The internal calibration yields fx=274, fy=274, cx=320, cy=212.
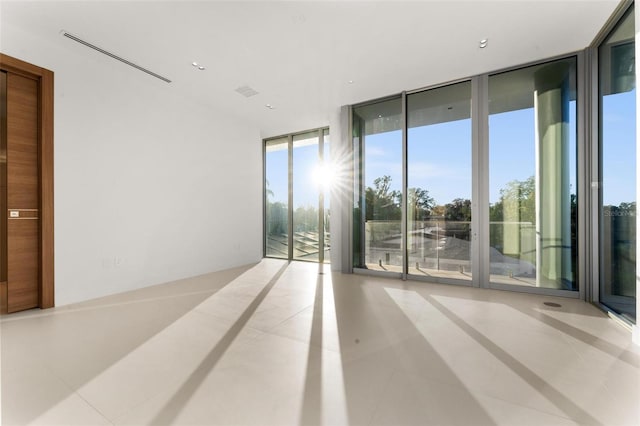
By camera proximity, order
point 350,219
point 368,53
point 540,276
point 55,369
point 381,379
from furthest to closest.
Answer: point 350,219 < point 540,276 < point 368,53 < point 55,369 < point 381,379

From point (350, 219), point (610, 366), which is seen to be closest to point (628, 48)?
point (610, 366)

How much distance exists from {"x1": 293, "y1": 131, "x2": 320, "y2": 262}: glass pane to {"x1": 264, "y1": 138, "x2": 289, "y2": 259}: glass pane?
0.98ft

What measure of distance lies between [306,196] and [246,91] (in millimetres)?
3334

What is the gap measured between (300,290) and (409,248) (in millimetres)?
2319

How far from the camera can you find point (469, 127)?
4.87 metres

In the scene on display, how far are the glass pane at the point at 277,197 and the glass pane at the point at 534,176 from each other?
5256 mm

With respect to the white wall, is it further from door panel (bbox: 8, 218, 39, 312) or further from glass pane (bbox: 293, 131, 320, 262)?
glass pane (bbox: 293, 131, 320, 262)

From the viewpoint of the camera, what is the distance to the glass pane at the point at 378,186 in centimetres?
558

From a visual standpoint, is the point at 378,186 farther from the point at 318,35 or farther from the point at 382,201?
the point at 318,35

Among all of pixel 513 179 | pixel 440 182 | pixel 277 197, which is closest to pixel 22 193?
pixel 277 197

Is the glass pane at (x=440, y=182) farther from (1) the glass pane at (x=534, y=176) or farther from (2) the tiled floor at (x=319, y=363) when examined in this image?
(2) the tiled floor at (x=319, y=363)

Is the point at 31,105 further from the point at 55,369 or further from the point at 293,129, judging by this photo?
the point at 293,129

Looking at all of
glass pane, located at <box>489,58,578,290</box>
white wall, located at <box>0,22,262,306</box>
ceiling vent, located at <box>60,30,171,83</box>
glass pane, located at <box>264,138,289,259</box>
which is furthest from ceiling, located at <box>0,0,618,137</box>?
glass pane, located at <box>264,138,289,259</box>

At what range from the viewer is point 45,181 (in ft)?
12.1
